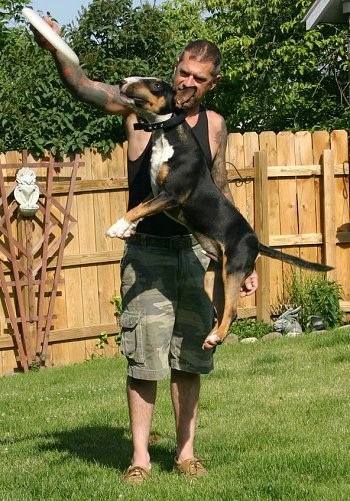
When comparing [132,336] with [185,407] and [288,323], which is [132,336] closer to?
[185,407]

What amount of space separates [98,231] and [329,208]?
2840 mm

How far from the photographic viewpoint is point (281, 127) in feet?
58.2

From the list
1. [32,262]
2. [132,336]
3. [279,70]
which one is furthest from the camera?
[279,70]

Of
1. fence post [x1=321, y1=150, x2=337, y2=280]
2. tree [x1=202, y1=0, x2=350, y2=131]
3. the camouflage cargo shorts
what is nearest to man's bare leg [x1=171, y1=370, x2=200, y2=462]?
the camouflage cargo shorts

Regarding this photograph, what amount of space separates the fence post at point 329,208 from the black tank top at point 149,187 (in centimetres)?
703

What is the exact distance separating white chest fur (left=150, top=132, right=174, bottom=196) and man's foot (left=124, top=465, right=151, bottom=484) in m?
1.43

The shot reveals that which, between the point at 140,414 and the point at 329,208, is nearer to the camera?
the point at 140,414

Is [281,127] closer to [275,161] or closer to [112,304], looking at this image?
[275,161]

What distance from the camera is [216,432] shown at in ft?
20.6

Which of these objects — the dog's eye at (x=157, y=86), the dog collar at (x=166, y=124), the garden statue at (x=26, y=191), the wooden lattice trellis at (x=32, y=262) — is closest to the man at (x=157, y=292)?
the dog collar at (x=166, y=124)

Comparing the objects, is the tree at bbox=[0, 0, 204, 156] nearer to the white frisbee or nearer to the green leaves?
the green leaves

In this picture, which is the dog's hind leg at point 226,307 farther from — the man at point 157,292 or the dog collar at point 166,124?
the dog collar at point 166,124

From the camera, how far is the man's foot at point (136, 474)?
5.00m

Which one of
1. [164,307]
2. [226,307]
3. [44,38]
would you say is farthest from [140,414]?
[44,38]
